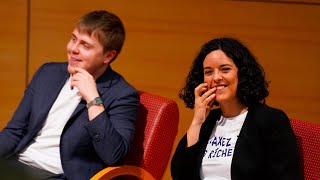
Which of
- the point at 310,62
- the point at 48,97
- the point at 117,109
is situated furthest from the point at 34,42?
the point at 310,62

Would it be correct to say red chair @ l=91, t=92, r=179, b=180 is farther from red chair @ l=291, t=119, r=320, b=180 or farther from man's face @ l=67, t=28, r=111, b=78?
red chair @ l=291, t=119, r=320, b=180

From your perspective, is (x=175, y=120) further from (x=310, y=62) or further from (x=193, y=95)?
(x=310, y=62)

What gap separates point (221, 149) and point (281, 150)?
25 centimetres

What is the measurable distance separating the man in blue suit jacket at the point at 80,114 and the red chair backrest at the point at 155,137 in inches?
4.1

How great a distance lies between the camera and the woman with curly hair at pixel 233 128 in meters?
1.85

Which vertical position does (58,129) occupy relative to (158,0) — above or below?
below

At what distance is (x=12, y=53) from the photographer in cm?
336

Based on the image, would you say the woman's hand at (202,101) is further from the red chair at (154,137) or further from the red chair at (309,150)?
the red chair at (309,150)

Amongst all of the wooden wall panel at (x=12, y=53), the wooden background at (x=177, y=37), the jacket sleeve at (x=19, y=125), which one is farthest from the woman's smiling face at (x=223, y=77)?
the wooden wall panel at (x=12, y=53)

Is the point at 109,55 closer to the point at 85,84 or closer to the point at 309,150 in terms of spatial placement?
the point at 85,84

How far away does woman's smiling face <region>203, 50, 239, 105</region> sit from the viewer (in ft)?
6.54

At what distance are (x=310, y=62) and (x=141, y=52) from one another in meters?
1.11

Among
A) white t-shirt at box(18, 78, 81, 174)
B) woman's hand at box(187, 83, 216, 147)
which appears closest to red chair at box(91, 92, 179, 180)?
woman's hand at box(187, 83, 216, 147)

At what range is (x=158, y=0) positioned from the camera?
329cm
